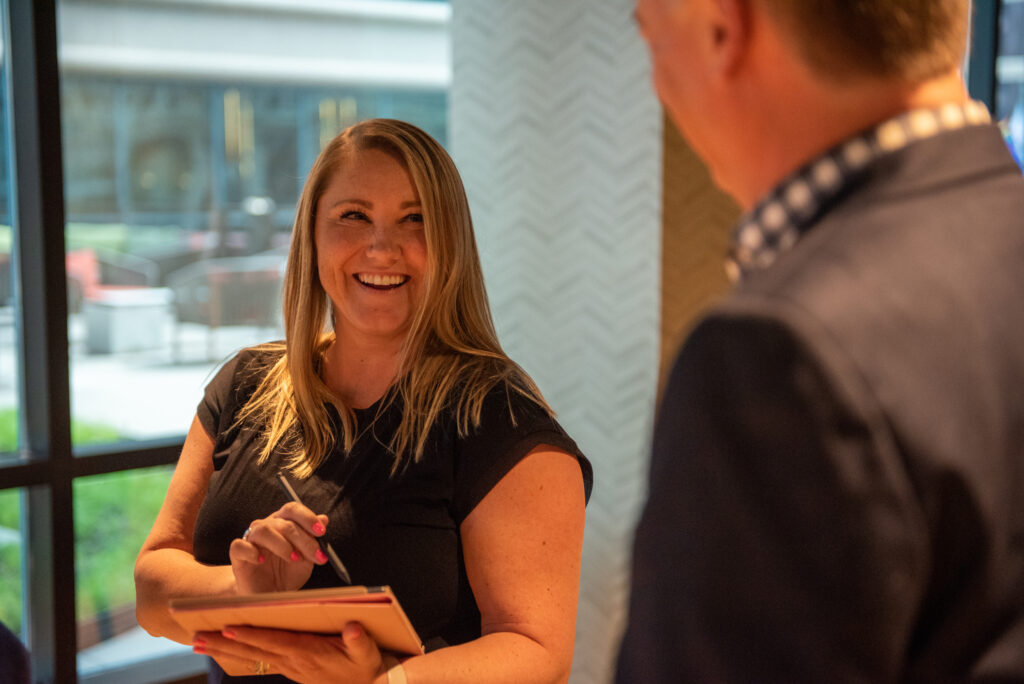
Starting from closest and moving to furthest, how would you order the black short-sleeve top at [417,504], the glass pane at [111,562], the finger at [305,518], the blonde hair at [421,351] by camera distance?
1. the finger at [305,518]
2. the black short-sleeve top at [417,504]
3. the blonde hair at [421,351]
4. the glass pane at [111,562]

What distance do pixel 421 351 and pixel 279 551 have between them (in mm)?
474

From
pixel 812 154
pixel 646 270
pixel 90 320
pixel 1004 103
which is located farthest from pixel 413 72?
pixel 812 154

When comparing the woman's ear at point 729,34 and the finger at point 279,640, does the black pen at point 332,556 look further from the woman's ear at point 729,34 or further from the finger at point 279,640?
the woman's ear at point 729,34

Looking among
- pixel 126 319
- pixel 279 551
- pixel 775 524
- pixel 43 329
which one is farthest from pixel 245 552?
pixel 126 319

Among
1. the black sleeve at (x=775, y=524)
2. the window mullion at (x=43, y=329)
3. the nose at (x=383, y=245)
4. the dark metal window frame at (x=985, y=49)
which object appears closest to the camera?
the black sleeve at (x=775, y=524)

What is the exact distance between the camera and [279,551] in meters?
1.42

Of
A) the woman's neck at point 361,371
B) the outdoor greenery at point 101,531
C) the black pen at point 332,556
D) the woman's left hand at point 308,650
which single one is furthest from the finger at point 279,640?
the outdoor greenery at point 101,531

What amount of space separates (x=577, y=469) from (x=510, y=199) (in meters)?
2.18

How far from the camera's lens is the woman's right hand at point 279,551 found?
1420 millimetres

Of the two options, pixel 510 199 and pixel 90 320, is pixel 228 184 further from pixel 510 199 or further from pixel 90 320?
pixel 510 199

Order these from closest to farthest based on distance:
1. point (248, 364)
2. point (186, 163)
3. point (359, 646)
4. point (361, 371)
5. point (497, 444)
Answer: point (359, 646), point (497, 444), point (361, 371), point (248, 364), point (186, 163)

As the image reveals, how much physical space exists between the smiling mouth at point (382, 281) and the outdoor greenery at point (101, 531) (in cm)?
175

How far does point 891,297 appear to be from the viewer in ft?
1.70

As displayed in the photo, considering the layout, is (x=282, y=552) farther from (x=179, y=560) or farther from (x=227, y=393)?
(x=227, y=393)
